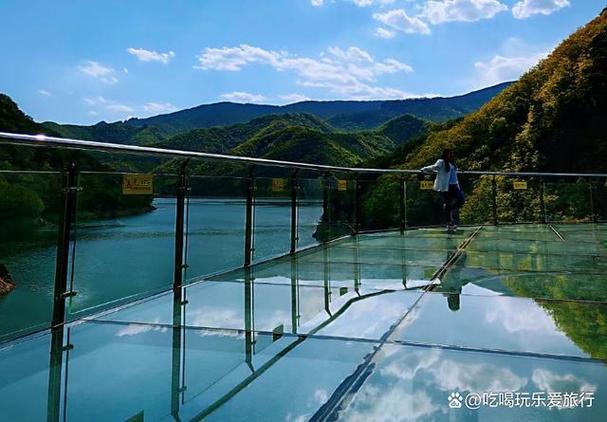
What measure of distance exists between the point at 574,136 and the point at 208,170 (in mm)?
22202

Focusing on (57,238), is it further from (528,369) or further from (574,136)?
(574,136)

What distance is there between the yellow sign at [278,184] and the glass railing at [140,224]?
13mm

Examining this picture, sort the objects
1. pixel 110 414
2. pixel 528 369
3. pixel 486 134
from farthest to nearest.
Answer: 1. pixel 486 134
2. pixel 528 369
3. pixel 110 414

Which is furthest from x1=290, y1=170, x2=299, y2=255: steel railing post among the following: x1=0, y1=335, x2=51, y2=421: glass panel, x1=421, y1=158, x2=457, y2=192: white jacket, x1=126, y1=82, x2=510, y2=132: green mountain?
x1=126, y1=82, x2=510, y2=132: green mountain

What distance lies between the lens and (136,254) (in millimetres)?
3965

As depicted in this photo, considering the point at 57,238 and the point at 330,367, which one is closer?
the point at 330,367

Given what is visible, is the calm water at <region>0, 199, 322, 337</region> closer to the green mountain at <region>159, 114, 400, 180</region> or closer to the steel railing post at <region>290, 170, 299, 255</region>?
the steel railing post at <region>290, 170, 299, 255</region>

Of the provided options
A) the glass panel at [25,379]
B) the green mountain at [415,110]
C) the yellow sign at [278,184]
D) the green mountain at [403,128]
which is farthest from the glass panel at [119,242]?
the green mountain at [415,110]

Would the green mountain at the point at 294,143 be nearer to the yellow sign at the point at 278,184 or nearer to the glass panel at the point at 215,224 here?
the yellow sign at the point at 278,184

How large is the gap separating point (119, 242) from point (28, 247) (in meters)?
0.86

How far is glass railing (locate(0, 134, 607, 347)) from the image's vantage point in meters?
2.81

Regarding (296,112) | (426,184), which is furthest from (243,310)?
(296,112)

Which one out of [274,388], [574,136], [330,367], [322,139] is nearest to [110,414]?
[274,388]

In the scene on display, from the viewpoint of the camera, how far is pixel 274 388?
194 centimetres
